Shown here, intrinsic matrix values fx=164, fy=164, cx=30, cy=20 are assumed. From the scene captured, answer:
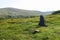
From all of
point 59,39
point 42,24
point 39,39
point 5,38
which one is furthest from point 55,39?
point 42,24

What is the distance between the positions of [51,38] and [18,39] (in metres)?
5.69

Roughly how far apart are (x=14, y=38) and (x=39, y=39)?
173 inches

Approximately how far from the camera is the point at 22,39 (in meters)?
28.2

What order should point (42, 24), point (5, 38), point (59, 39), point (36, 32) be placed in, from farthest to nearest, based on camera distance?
point (42, 24)
point (36, 32)
point (5, 38)
point (59, 39)

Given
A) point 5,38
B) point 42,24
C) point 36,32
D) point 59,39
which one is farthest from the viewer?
point 42,24

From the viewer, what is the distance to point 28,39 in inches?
1118

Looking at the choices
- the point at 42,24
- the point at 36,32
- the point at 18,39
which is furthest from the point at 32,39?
the point at 42,24

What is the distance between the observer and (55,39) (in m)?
27.6

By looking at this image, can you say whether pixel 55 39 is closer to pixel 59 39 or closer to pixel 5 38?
pixel 59 39

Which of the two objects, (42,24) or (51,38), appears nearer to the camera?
(51,38)

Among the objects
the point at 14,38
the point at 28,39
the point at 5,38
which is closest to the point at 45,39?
the point at 28,39

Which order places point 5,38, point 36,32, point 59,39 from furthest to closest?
point 36,32 < point 5,38 < point 59,39

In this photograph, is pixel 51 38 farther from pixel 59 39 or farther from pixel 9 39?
pixel 9 39

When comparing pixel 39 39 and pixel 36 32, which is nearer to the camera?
pixel 39 39
